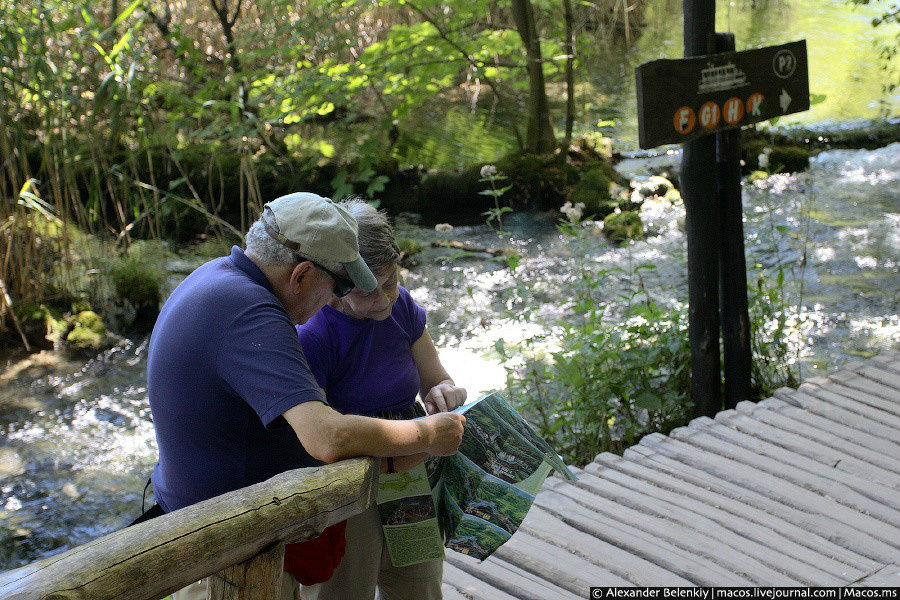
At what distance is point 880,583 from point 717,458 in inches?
35.4

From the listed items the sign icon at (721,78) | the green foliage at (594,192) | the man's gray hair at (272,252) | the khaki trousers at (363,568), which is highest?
the sign icon at (721,78)

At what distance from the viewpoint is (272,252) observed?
191 cm

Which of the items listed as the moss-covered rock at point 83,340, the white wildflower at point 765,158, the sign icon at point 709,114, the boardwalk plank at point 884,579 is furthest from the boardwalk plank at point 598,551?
the moss-covered rock at point 83,340

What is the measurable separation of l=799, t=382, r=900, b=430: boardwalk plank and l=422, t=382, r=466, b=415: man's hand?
2339 mm

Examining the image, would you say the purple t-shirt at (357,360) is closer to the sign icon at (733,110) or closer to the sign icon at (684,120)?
the sign icon at (684,120)

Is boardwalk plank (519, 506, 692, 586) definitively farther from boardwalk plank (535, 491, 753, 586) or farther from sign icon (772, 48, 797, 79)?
sign icon (772, 48, 797, 79)

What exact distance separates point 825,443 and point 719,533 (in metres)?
0.87

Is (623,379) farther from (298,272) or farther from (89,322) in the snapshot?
(89,322)

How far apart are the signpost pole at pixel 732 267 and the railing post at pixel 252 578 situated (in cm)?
306

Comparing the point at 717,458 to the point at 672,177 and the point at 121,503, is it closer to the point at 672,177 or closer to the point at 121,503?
the point at 121,503

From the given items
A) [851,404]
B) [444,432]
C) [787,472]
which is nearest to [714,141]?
[851,404]

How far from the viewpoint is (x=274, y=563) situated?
174 cm

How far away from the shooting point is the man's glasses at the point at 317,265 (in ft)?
6.22

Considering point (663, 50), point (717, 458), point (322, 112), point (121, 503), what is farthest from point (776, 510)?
point (663, 50)
